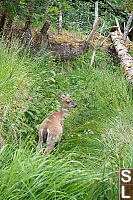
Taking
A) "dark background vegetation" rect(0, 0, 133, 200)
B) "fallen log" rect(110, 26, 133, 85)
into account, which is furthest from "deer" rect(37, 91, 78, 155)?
"fallen log" rect(110, 26, 133, 85)

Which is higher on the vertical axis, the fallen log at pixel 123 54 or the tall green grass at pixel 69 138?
the fallen log at pixel 123 54

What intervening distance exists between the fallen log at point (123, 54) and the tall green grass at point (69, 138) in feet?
1.78

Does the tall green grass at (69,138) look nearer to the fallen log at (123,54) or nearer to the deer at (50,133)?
the deer at (50,133)

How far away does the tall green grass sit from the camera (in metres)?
2.16

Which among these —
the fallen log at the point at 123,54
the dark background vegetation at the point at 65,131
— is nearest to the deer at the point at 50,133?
the dark background vegetation at the point at 65,131

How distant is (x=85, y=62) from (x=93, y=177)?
668 cm

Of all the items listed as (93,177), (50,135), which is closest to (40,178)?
(93,177)

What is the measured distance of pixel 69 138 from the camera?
13.2 feet

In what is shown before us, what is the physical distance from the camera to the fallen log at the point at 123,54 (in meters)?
6.49

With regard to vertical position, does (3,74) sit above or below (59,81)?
above

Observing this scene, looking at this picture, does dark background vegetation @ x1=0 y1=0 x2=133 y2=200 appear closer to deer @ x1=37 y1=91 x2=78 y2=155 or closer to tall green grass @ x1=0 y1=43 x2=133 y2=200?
tall green grass @ x1=0 y1=43 x2=133 y2=200

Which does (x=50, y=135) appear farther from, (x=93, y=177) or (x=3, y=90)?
(x=93, y=177)

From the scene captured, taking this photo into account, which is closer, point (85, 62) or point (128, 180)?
point (128, 180)

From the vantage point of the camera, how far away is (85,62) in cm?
853
